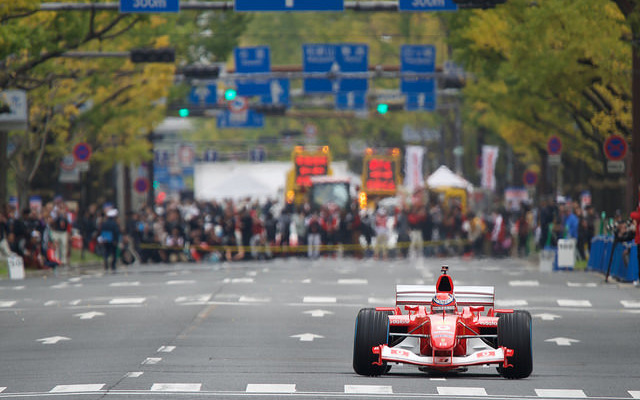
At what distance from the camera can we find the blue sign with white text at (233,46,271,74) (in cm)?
5853

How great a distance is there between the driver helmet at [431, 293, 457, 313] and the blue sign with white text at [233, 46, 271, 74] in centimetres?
4445

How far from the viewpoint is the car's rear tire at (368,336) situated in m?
14.1

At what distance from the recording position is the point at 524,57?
37.9 m

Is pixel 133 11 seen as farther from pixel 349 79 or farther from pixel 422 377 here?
pixel 349 79

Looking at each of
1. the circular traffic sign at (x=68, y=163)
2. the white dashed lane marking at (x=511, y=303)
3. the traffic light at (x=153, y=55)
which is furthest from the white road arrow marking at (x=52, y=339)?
the circular traffic sign at (x=68, y=163)

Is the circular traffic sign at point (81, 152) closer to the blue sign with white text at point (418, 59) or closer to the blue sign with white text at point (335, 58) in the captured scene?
the blue sign with white text at point (335, 58)

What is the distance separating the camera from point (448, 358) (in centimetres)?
1383

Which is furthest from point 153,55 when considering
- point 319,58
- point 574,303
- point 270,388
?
point 270,388

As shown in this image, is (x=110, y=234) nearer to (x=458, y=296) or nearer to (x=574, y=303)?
(x=574, y=303)

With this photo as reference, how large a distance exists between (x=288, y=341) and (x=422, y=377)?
4.42 m

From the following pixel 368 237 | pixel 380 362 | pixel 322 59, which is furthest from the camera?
pixel 322 59

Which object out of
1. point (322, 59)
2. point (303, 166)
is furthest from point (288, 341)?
point (303, 166)

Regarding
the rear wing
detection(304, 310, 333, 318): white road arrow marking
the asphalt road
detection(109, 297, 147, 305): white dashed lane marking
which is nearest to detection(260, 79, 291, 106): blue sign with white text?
the asphalt road

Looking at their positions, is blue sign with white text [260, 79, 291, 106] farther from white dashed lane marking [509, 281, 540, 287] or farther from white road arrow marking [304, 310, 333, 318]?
white road arrow marking [304, 310, 333, 318]
